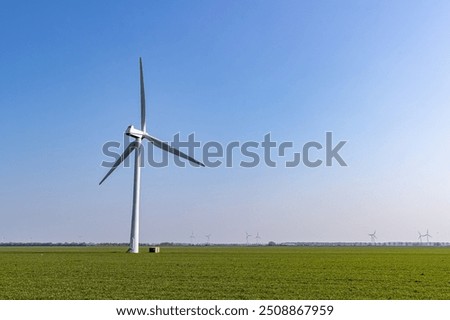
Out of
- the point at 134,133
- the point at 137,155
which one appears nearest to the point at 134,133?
the point at 134,133

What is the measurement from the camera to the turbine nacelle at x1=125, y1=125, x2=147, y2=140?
221 feet

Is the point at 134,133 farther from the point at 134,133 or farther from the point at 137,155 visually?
the point at 137,155

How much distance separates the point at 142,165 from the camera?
70000 millimetres

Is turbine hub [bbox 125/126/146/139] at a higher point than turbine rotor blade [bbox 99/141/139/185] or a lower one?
higher

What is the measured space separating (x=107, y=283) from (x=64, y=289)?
2965 mm

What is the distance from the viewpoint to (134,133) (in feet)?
225

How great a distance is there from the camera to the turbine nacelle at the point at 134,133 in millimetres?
67375

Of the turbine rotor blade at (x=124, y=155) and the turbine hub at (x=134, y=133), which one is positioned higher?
the turbine hub at (x=134, y=133)

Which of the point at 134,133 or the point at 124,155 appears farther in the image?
the point at 124,155

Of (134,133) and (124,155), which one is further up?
(134,133)

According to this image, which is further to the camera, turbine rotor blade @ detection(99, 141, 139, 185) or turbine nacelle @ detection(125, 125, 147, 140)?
turbine rotor blade @ detection(99, 141, 139, 185)

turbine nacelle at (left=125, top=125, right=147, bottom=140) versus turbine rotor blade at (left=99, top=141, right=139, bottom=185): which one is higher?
turbine nacelle at (left=125, top=125, right=147, bottom=140)
